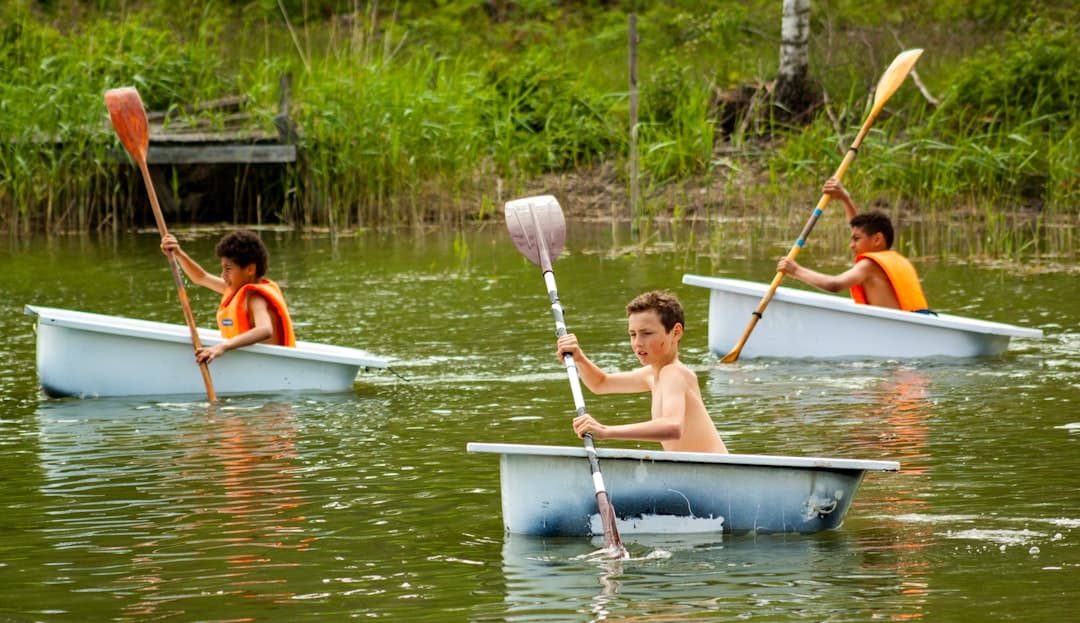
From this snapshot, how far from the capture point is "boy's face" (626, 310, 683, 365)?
20.4ft

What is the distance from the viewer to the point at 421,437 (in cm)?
849

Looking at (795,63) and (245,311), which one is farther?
(795,63)

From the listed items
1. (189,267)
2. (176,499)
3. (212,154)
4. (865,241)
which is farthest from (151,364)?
(212,154)

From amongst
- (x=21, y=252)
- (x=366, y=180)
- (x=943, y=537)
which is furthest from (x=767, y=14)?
(x=943, y=537)

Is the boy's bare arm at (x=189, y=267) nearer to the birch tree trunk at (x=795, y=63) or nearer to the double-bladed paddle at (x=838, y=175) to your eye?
the double-bladed paddle at (x=838, y=175)

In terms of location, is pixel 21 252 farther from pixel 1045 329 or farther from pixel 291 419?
pixel 1045 329

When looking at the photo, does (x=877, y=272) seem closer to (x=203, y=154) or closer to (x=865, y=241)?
(x=865, y=241)

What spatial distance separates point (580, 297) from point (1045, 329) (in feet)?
11.7

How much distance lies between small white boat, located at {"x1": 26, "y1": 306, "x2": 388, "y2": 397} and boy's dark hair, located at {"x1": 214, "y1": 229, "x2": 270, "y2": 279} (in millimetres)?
452

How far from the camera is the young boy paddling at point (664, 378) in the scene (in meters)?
6.18

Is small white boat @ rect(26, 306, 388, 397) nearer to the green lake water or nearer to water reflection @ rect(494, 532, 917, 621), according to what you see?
the green lake water

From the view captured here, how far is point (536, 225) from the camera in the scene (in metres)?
7.49

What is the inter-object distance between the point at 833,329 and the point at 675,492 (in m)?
4.91

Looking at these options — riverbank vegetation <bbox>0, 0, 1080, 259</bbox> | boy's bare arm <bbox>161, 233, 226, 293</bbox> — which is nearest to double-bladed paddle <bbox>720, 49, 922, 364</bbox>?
boy's bare arm <bbox>161, 233, 226, 293</bbox>
